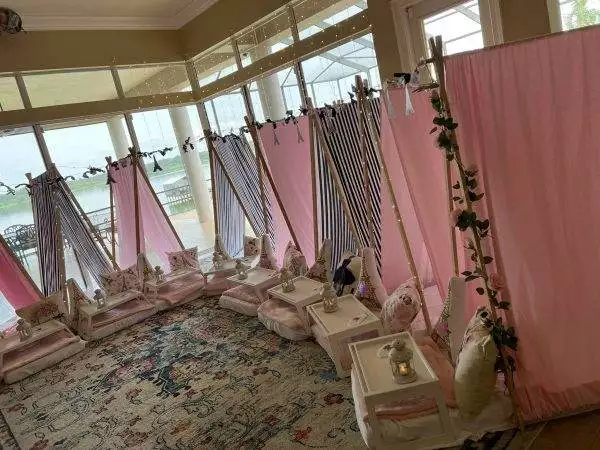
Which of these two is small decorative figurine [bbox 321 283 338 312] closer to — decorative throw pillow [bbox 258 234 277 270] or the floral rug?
the floral rug

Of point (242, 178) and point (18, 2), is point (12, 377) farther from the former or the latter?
point (18, 2)

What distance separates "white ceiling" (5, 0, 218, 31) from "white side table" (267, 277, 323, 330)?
431cm

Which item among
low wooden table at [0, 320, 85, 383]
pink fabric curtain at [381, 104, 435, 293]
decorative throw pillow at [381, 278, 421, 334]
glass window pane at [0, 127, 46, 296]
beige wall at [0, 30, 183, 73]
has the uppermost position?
beige wall at [0, 30, 183, 73]

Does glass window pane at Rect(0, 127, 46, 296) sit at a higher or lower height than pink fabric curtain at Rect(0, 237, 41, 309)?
higher

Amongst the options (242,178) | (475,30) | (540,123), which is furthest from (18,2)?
(540,123)

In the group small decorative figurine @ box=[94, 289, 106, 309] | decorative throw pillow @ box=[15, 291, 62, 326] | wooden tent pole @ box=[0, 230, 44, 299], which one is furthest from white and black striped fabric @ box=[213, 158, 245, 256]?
wooden tent pole @ box=[0, 230, 44, 299]

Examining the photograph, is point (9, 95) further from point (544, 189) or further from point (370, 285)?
point (544, 189)

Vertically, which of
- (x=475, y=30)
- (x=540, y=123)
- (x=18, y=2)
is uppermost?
(x=18, y=2)

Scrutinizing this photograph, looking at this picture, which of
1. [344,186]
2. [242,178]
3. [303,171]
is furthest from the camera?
[242,178]

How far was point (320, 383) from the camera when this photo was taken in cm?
332

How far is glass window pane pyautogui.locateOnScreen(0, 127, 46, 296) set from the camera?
19.0 ft

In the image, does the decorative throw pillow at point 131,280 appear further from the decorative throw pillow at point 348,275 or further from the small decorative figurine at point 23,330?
the decorative throw pillow at point 348,275

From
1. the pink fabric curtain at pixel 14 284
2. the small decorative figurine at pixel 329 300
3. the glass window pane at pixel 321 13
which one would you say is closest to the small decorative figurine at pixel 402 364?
the small decorative figurine at pixel 329 300

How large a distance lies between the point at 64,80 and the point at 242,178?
2904mm
